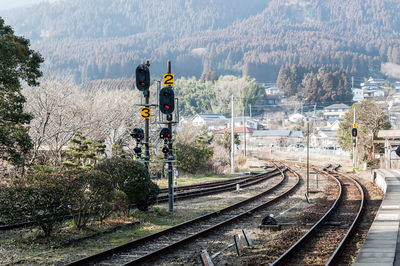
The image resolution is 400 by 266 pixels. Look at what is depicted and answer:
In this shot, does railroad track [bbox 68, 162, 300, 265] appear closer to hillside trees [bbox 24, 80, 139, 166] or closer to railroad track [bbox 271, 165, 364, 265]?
railroad track [bbox 271, 165, 364, 265]

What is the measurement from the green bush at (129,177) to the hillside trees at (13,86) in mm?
2988

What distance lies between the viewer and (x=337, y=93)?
152500mm

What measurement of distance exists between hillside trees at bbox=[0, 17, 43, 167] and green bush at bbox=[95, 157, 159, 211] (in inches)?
118

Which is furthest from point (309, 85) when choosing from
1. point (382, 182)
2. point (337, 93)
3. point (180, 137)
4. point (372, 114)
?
point (382, 182)

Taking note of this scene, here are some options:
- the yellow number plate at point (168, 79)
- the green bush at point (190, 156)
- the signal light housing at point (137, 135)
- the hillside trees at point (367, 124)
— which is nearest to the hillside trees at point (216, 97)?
the hillside trees at point (367, 124)

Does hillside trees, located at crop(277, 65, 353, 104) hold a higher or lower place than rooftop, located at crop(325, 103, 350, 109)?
higher

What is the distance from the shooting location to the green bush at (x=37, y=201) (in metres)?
12.0

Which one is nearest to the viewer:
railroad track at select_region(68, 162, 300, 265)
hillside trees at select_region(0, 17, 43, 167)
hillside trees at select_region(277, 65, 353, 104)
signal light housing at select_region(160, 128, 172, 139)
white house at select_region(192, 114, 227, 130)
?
railroad track at select_region(68, 162, 300, 265)

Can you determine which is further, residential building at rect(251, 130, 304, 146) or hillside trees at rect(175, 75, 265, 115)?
hillside trees at rect(175, 75, 265, 115)

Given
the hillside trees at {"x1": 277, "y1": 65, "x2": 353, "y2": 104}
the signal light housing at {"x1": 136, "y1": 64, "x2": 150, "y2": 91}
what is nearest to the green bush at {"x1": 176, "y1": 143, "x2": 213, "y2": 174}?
the signal light housing at {"x1": 136, "y1": 64, "x2": 150, "y2": 91}

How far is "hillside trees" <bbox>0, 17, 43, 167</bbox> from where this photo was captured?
52.7ft

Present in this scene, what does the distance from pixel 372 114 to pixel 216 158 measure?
16.1 metres

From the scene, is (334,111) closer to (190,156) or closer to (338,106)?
(338,106)

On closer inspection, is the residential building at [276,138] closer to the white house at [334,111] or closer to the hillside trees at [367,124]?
the hillside trees at [367,124]
